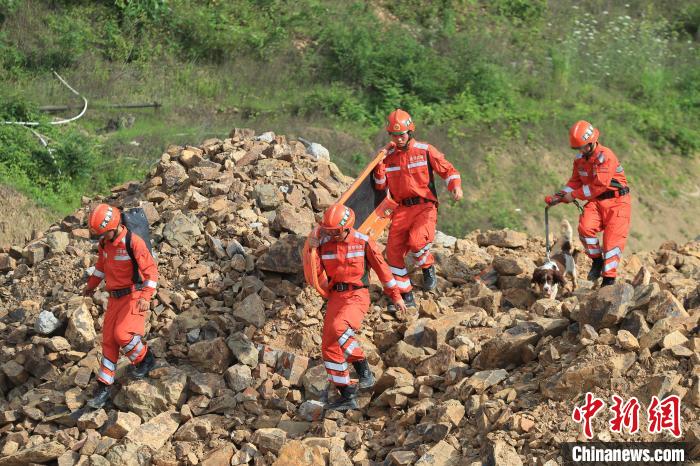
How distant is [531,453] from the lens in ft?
23.8

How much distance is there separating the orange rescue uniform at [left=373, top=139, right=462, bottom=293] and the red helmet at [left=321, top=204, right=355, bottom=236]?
5.12 feet

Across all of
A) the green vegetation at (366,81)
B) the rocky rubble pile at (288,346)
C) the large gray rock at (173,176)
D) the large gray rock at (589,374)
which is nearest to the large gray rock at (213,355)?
the rocky rubble pile at (288,346)

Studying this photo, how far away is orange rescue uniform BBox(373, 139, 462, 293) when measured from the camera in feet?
33.0

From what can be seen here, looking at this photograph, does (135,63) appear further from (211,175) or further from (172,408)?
(172,408)

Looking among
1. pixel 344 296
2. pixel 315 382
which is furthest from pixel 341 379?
pixel 344 296

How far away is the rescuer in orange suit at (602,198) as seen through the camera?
1002 cm

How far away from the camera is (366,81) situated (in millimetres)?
18484

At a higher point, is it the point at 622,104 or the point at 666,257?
the point at 666,257

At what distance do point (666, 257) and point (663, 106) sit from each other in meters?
8.23

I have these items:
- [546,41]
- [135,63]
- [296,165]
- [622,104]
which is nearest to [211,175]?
[296,165]

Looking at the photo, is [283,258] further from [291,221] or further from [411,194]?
[411,194]

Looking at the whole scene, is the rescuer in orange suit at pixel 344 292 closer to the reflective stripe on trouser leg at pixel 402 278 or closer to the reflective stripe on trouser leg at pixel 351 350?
the reflective stripe on trouser leg at pixel 351 350

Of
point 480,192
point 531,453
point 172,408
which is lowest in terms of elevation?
point 480,192

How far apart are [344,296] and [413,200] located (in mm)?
1847
